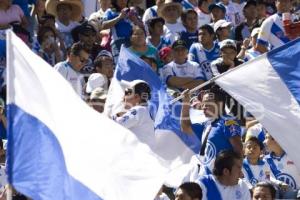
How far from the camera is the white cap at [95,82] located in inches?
521

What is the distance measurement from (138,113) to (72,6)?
16.9 feet

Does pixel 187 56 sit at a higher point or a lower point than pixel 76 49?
lower

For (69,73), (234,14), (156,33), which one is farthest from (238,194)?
(234,14)

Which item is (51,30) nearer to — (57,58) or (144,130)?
(57,58)

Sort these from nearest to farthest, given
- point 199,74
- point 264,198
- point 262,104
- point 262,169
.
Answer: point 262,104 → point 264,198 → point 262,169 → point 199,74

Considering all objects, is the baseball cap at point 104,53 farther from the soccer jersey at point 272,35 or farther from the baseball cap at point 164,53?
the soccer jersey at point 272,35

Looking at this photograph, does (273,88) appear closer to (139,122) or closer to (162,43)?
(139,122)

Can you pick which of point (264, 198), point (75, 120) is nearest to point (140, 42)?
point (264, 198)

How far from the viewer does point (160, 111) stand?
11.5 meters

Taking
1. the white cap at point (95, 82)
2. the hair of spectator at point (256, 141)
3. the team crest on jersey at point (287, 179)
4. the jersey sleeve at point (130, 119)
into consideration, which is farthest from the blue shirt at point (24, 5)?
the team crest on jersey at point (287, 179)

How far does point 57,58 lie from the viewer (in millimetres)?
15125

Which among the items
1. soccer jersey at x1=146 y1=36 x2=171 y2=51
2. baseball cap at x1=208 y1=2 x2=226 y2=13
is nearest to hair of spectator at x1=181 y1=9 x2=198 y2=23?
soccer jersey at x1=146 y1=36 x2=171 y2=51

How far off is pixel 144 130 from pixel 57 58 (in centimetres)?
415

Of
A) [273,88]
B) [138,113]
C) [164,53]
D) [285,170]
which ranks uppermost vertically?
[273,88]
